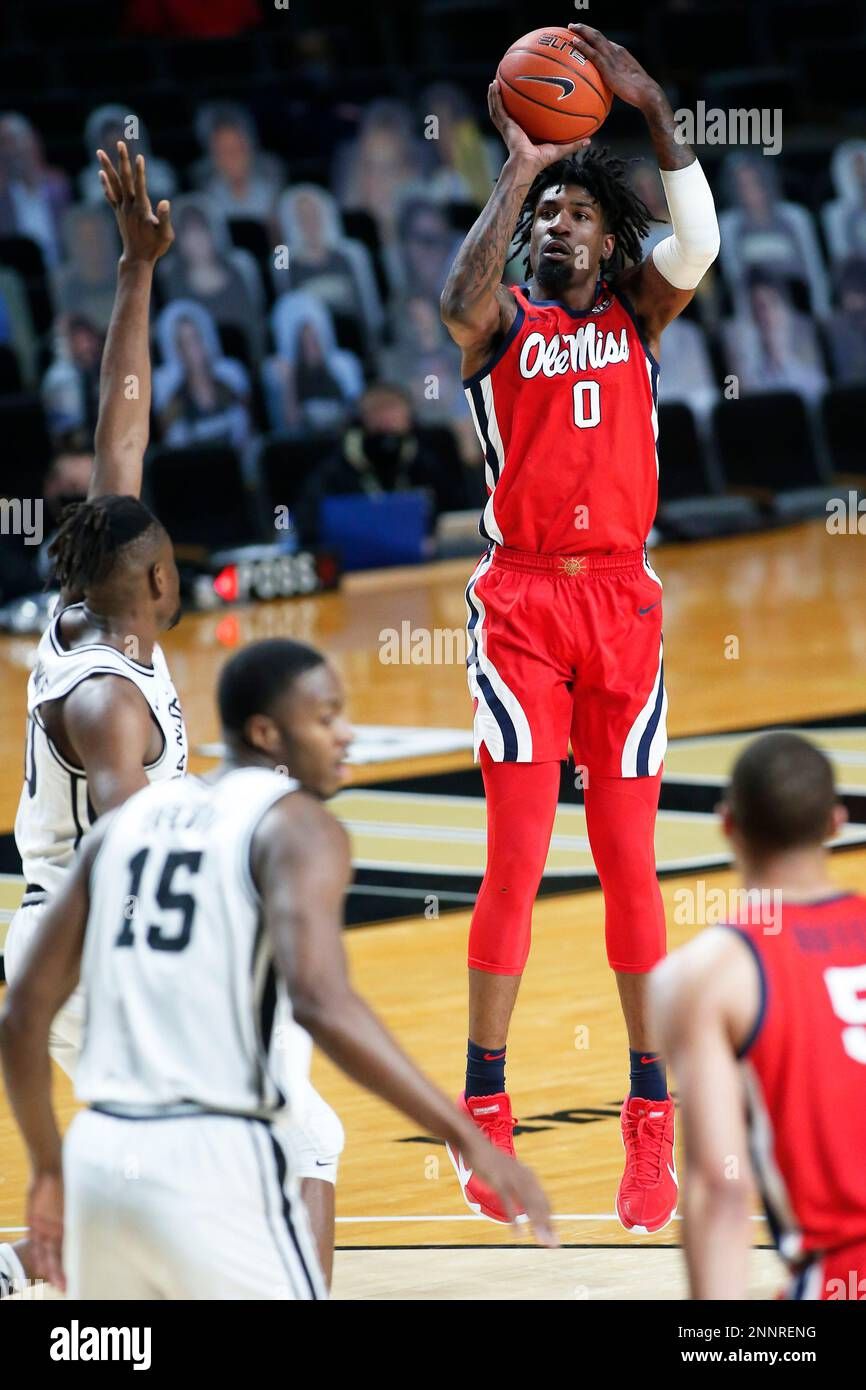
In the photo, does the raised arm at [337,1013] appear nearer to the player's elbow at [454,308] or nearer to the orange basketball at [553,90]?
the player's elbow at [454,308]

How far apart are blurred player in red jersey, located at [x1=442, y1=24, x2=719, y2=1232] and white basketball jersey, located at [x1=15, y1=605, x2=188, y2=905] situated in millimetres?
963

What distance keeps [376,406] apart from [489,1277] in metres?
10.1

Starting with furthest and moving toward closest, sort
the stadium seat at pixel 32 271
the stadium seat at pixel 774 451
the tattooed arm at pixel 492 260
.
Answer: the stadium seat at pixel 774 451, the stadium seat at pixel 32 271, the tattooed arm at pixel 492 260

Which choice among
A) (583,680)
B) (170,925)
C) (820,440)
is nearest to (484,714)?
(583,680)

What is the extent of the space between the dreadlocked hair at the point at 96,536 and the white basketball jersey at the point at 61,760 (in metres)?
0.11

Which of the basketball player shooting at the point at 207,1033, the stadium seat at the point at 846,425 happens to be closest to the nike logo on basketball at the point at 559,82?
the basketball player shooting at the point at 207,1033

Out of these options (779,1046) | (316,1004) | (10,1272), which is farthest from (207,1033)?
(10,1272)

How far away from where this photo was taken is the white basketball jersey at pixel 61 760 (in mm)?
4383

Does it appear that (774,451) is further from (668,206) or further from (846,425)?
(668,206)

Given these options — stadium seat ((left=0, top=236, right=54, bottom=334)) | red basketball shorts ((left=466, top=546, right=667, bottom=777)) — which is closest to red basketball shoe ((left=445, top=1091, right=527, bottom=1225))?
Result: red basketball shorts ((left=466, top=546, right=667, bottom=777))

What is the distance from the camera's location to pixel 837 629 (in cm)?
1320

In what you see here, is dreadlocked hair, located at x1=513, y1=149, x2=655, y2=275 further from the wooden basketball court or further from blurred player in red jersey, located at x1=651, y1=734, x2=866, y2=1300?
blurred player in red jersey, located at x1=651, y1=734, x2=866, y2=1300

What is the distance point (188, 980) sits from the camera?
3.31 meters

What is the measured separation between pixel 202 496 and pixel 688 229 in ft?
31.0
